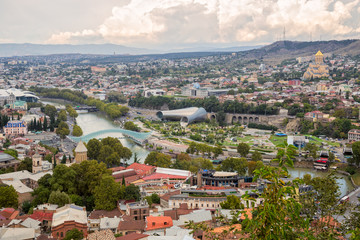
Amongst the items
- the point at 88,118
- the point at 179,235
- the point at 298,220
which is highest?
the point at 298,220

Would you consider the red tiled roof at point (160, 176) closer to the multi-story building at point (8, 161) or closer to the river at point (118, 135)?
the river at point (118, 135)

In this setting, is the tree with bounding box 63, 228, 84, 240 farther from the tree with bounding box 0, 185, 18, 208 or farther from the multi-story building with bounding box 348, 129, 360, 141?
the multi-story building with bounding box 348, 129, 360, 141

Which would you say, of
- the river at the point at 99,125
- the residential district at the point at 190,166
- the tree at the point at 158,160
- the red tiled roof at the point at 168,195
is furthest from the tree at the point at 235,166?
the river at the point at 99,125

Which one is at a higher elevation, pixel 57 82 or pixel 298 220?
pixel 298 220

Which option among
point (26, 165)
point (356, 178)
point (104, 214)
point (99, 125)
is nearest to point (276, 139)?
point (356, 178)

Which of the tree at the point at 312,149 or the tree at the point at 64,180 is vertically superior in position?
the tree at the point at 64,180

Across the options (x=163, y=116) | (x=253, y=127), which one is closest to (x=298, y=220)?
(x=253, y=127)

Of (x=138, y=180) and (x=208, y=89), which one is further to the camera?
(x=208, y=89)

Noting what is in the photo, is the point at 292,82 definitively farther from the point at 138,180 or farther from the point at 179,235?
the point at 179,235
